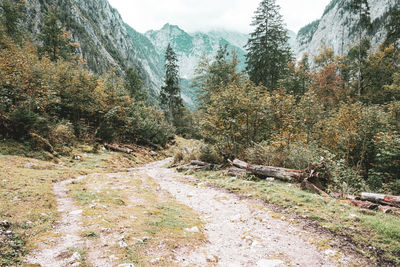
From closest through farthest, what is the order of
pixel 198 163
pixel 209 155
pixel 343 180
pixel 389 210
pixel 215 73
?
pixel 389 210 → pixel 343 180 → pixel 198 163 → pixel 209 155 → pixel 215 73

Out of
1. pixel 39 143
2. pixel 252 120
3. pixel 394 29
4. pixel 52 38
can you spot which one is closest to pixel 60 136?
pixel 39 143

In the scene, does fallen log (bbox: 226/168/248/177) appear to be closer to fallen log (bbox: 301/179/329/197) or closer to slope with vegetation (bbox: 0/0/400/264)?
slope with vegetation (bbox: 0/0/400/264)

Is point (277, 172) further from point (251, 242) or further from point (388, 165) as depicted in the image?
point (251, 242)

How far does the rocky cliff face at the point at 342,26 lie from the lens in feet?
261

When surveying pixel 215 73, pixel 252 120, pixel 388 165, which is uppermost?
pixel 215 73

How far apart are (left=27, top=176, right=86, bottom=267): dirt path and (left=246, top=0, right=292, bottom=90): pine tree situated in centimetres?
2950

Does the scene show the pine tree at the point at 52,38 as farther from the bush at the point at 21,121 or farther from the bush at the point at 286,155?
the bush at the point at 286,155

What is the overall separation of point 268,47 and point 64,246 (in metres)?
30.9

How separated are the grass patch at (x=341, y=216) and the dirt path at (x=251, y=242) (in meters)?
0.85

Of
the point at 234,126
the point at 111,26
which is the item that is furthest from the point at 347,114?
the point at 111,26

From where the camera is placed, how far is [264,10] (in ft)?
90.1

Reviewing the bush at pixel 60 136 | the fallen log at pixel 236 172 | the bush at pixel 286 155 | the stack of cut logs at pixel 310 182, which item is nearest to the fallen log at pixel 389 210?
the stack of cut logs at pixel 310 182

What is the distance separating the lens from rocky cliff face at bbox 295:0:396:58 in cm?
Answer: 7962

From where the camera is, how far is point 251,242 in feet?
15.7
